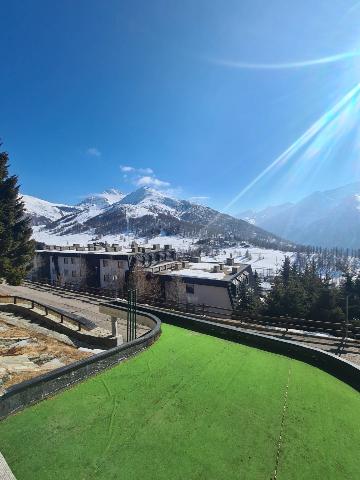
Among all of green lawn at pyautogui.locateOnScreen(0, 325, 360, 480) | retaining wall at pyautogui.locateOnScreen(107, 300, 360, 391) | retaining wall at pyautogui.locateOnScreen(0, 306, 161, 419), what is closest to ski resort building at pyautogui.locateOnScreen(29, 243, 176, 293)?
retaining wall at pyautogui.locateOnScreen(107, 300, 360, 391)

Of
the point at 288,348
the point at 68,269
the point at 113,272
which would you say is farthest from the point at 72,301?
the point at 68,269

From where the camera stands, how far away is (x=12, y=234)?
2470 cm

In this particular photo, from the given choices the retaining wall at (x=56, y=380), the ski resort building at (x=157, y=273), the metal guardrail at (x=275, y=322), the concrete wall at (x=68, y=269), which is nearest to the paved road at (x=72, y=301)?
the metal guardrail at (x=275, y=322)

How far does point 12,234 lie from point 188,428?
2324 cm

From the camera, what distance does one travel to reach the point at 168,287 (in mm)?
43094

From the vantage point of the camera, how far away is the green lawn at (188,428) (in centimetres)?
509

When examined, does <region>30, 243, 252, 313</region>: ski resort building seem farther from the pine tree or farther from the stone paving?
the stone paving

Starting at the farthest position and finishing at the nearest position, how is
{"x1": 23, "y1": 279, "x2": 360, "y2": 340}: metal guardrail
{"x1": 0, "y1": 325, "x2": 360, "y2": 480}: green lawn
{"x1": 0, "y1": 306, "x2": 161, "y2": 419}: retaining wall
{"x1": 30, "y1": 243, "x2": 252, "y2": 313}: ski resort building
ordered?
{"x1": 30, "y1": 243, "x2": 252, "y2": 313}: ski resort building, {"x1": 23, "y1": 279, "x2": 360, "y2": 340}: metal guardrail, {"x1": 0, "y1": 306, "x2": 161, "y2": 419}: retaining wall, {"x1": 0, "y1": 325, "x2": 360, "y2": 480}: green lawn

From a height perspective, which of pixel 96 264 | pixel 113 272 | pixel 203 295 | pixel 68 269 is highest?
pixel 96 264

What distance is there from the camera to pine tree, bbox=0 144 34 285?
2205cm

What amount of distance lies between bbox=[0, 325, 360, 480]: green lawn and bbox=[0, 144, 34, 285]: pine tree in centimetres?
1668

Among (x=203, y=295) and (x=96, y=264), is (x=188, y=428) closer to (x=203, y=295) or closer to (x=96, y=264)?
(x=203, y=295)

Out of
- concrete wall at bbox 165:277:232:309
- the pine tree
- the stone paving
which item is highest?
the pine tree

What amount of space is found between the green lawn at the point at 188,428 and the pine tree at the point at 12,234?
16.7m
